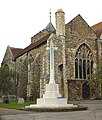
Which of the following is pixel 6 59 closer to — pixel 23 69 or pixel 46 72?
pixel 23 69

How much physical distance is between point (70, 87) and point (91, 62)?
5.68 metres

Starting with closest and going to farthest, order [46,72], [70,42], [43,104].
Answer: [43,104]
[46,72]
[70,42]

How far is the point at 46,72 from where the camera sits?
112ft

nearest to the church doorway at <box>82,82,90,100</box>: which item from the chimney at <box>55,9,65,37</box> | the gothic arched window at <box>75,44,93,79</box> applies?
the gothic arched window at <box>75,44,93,79</box>

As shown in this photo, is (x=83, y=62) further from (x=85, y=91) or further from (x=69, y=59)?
(x=85, y=91)

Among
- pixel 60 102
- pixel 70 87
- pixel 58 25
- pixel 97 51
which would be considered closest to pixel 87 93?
pixel 70 87

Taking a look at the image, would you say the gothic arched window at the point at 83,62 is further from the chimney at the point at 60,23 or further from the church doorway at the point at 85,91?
the chimney at the point at 60,23

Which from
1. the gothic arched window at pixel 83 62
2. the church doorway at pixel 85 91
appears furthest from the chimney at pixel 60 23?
the church doorway at pixel 85 91

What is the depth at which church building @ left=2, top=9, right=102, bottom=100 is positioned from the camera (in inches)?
1372

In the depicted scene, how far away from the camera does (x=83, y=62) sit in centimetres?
3772

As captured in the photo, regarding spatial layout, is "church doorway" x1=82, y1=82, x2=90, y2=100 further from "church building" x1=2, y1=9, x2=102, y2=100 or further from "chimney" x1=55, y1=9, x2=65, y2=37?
"chimney" x1=55, y1=9, x2=65, y2=37

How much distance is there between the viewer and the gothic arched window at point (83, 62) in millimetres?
36844

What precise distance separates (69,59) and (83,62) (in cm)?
283

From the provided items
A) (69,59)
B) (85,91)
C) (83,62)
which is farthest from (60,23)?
(85,91)
